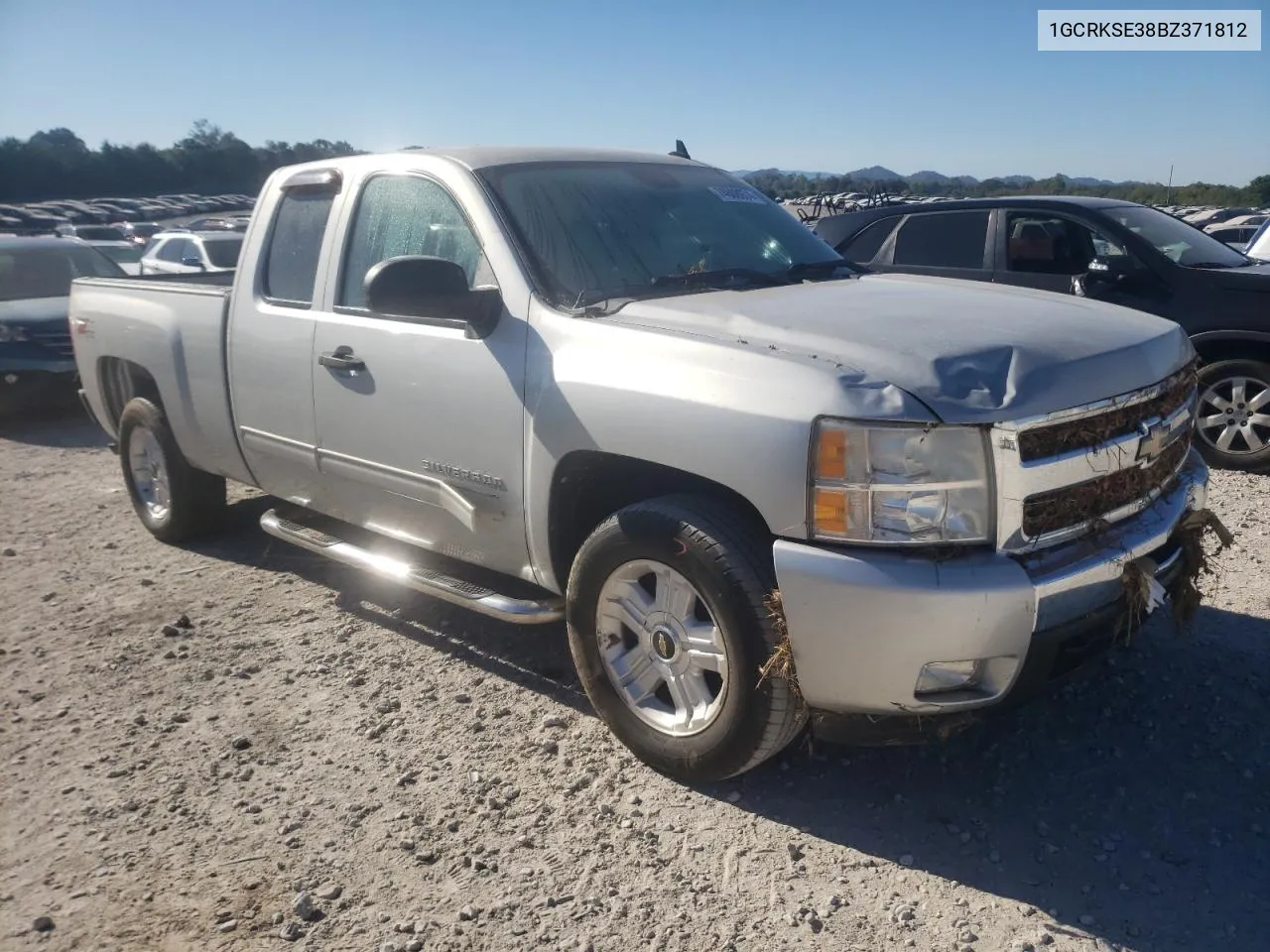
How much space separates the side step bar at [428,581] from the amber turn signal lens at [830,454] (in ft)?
3.87

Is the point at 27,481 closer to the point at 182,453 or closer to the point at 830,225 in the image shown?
the point at 182,453

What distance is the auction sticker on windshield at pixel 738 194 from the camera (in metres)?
4.27

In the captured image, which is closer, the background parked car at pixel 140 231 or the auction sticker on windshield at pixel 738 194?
the auction sticker on windshield at pixel 738 194

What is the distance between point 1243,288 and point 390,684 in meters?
5.78

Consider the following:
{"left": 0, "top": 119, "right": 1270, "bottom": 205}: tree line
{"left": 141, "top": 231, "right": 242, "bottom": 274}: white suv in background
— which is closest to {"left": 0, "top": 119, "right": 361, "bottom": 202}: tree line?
{"left": 0, "top": 119, "right": 1270, "bottom": 205}: tree line

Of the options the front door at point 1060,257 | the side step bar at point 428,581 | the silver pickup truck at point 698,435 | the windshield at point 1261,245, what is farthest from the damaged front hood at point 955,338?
the windshield at point 1261,245

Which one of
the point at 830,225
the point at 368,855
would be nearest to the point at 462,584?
the point at 368,855

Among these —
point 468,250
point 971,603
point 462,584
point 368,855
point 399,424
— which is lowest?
point 368,855

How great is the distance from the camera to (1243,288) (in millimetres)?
6469

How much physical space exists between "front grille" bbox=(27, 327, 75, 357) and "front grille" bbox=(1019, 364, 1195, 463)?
954 cm

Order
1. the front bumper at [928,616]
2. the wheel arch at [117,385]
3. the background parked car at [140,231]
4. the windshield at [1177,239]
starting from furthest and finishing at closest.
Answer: the background parked car at [140,231] < the windshield at [1177,239] < the wheel arch at [117,385] < the front bumper at [928,616]

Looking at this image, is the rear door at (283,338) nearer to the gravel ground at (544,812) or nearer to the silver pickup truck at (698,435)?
the silver pickup truck at (698,435)

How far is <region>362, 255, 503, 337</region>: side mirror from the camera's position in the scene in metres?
3.26

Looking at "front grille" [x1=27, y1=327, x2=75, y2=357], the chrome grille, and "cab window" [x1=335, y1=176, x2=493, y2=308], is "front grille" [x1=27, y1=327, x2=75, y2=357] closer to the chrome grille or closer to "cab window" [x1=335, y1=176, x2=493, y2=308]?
"cab window" [x1=335, y1=176, x2=493, y2=308]
